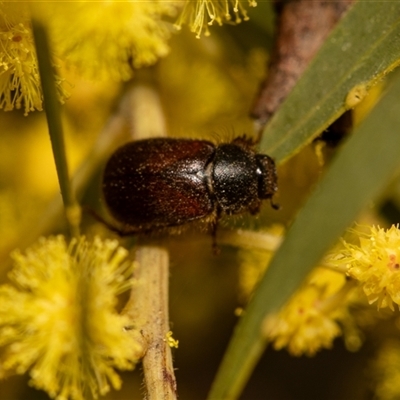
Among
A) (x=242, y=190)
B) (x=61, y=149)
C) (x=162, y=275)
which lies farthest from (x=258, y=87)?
(x=61, y=149)

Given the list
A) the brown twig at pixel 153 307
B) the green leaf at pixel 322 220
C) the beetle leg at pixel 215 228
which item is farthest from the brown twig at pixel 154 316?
the green leaf at pixel 322 220

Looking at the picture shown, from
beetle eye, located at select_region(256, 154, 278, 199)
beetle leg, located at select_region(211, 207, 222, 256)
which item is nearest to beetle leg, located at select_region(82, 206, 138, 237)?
beetle leg, located at select_region(211, 207, 222, 256)

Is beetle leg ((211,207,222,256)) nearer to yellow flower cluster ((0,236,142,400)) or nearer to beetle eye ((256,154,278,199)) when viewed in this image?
beetle eye ((256,154,278,199))

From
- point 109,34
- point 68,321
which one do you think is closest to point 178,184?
point 109,34

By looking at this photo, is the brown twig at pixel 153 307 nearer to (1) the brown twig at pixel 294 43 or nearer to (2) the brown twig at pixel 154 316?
(2) the brown twig at pixel 154 316

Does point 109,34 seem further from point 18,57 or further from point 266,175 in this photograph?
point 266,175

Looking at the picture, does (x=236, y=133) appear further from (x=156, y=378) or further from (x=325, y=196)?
(x=325, y=196)

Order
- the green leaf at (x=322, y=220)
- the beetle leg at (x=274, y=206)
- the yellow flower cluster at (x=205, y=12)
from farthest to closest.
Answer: the beetle leg at (x=274, y=206)
the yellow flower cluster at (x=205, y=12)
the green leaf at (x=322, y=220)
